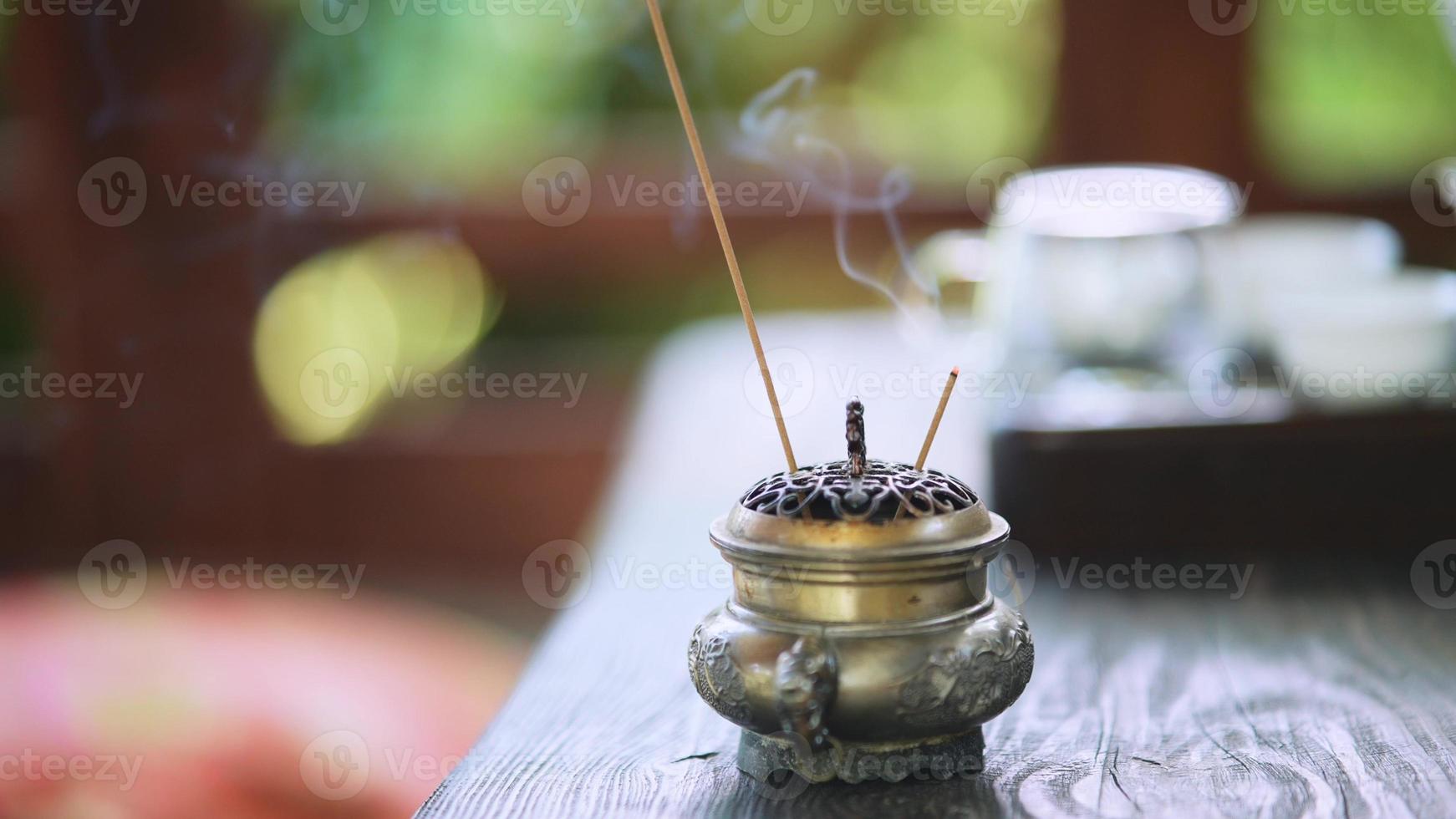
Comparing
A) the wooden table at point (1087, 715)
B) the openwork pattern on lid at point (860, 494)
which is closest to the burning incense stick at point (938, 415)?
the openwork pattern on lid at point (860, 494)

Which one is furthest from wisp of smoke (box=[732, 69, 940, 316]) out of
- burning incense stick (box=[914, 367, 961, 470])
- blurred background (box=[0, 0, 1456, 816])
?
burning incense stick (box=[914, 367, 961, 470])

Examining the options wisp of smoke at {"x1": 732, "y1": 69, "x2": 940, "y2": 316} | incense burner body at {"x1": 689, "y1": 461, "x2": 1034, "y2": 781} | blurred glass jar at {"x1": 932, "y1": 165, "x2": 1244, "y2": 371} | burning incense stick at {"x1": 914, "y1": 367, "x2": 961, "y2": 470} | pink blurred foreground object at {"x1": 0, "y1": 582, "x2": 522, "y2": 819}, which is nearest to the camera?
incense burner body at {"x1": 689, "y1": 461, "x2": 1034, "y2": 781}

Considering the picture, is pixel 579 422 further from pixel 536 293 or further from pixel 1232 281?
pixel 1232 281

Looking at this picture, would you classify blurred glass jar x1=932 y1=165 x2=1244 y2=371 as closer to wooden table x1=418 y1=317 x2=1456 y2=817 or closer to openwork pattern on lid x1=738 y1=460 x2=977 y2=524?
wooden table x1=418 y1=317 x2=1456 y2=817

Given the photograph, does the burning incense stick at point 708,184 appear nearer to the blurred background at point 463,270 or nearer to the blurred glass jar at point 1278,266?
the blurred background at point 463,270

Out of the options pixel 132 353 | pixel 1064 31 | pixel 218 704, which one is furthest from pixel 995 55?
pixel 218 704

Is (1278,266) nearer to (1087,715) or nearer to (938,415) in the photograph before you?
(1087,715)
